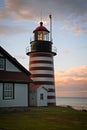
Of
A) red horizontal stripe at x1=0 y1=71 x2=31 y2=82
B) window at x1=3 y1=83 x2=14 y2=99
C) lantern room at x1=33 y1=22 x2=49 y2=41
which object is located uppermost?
lantern room at x1=33 y1=22 x2=49 y2=41

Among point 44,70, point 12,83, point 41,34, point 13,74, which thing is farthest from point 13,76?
point 41,34

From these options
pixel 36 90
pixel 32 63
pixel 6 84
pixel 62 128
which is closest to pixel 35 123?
pixel 62 128

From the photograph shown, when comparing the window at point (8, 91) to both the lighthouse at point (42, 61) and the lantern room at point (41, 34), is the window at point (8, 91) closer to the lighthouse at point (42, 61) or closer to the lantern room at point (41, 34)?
the lighthouse at point (42, 61)

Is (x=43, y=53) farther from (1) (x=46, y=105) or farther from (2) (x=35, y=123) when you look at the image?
(2) (x=35, y=123)

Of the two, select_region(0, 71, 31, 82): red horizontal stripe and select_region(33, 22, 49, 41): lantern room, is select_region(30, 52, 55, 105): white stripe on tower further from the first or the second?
select_region(0, 71, 31, 82): red horizontal stripe

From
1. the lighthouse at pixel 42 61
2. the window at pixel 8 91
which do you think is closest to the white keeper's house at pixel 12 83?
the window at pixel 8 91

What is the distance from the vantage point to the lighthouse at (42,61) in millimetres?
41031

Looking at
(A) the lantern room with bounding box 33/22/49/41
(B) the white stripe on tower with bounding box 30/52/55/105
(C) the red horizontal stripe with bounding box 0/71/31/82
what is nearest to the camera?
(C) the red horizontal stripe with bounding box 0/71/31/82

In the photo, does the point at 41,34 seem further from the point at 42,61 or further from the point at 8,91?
the point at 8,91

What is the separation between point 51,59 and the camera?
4209 centimetres

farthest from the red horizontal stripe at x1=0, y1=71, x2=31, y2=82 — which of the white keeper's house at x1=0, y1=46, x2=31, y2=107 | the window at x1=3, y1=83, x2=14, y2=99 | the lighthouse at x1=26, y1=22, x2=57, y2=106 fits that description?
the lighthouse at x1=26, y1=22, x2=57, y2=106

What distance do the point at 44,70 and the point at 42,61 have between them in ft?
4.00

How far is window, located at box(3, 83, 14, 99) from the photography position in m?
32.2

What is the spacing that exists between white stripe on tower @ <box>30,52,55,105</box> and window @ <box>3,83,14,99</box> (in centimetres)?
852
